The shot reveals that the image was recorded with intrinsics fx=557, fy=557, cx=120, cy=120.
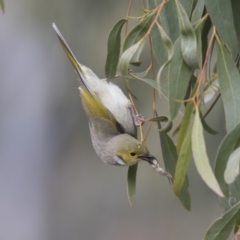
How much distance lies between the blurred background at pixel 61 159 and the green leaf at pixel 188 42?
5.68 ft

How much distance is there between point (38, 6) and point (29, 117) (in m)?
0.57

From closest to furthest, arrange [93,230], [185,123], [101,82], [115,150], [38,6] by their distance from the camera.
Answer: [185,123] < [115,150] < [101,82] < [38,6] < [93,230]

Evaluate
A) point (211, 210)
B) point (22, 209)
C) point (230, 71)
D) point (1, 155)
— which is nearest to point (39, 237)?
point (22, 209)

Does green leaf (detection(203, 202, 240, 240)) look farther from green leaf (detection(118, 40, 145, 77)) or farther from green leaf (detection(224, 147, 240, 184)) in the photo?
green leaf (detection(118, 40, 145, 77))

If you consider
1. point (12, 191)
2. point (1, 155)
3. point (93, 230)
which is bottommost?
point (93, 230)

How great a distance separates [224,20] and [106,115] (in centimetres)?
52

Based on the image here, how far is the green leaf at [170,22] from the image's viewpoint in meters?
1.09

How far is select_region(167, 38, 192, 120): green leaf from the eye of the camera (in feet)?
3.22

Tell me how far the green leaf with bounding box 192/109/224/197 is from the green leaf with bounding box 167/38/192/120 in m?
0.09

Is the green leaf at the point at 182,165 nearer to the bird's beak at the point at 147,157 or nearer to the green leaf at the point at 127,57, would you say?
the green leaf at the point at 127,57

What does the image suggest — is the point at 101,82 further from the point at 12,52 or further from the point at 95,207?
the point at 95,207

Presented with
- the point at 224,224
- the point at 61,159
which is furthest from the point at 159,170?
the point at 61,159

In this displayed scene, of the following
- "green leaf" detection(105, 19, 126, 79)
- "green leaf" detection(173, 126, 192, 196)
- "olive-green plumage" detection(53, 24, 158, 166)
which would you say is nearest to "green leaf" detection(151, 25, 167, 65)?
"green leaf" detection(105, 19, 126, 79)

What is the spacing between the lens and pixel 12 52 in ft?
9.37
